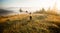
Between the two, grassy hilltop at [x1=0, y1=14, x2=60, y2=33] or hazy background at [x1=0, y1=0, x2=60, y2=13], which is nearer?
grassy hilltop at [x1=0, y1=14, x2=60, y2=33]

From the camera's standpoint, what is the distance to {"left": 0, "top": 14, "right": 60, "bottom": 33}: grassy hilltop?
7.59 ft

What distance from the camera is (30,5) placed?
2439mm

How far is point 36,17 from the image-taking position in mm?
2406

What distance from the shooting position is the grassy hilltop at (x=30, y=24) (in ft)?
7.59

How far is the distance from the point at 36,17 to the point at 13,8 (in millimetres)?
505

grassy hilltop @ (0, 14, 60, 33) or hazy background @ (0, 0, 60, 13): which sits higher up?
hazy background @ (0, 0, 60, 13)

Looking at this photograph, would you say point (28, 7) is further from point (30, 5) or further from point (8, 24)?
point (8, 24)

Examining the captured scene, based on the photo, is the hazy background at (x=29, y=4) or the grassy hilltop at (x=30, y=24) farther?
the hazy background at (x=29, y=4)

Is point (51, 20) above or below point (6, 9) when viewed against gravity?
below

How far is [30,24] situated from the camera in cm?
235

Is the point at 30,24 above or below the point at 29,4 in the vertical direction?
below

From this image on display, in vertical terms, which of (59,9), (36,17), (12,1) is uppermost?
(12,1)

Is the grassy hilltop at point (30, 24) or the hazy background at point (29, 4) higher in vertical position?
the hazy background at point (29, 4)

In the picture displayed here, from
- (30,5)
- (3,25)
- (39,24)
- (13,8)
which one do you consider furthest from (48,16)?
(3,25)
